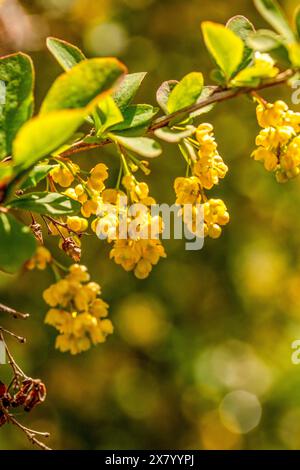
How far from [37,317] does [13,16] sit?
939 millimetres

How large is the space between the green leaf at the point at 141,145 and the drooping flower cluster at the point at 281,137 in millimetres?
151

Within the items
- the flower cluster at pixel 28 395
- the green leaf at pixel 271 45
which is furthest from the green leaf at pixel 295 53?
the flower cluster at pixel 28 395

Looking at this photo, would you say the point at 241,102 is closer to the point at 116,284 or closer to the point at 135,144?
the point at 116,284

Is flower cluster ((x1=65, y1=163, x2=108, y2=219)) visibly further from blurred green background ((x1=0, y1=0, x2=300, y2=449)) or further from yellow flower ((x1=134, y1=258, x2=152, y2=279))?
blurred green background ((x1=0, y1=0, x2=300, y2=449))

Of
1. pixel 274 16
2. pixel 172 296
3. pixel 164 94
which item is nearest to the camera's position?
pixel 274 16

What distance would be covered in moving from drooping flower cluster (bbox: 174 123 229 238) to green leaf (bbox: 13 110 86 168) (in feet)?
0.70

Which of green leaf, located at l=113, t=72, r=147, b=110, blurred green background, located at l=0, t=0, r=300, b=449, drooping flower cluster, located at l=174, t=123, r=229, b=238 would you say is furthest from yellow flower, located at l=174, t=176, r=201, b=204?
blurred green background, located at l=0, t=0, r=300, b=449

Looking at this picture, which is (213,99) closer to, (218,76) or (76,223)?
(218,76)

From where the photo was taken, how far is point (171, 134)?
2.20ft

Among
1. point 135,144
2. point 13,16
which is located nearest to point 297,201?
point 13,16

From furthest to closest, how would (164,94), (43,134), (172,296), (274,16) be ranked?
(172,296)
(164,94)
(274,16)
(43,134)

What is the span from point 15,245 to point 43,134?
0.36 ft

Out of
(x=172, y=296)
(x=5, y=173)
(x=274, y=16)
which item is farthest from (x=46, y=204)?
(x=172, y=296)

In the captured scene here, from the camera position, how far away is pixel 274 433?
2.29 m
